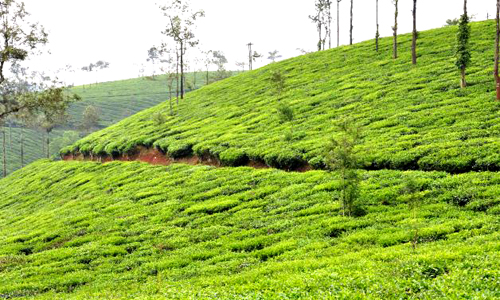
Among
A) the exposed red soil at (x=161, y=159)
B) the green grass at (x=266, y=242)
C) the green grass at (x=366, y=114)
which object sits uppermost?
the green grass at (x=366, y=114)

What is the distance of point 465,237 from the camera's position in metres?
14.8

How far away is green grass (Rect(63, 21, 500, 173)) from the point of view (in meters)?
25.7

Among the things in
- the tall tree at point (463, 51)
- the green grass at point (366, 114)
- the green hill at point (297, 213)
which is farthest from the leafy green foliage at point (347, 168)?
the tall tree at point (463, 51)

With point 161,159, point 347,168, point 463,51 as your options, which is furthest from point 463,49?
point 161,159

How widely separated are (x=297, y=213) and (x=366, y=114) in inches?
747

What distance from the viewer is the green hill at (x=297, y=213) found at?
43.0 ft

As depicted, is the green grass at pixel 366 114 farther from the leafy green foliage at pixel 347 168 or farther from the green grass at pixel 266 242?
the green grass at pixel 266 242

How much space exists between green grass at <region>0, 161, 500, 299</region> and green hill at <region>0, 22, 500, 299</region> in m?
0.08

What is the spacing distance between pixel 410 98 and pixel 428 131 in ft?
36.6

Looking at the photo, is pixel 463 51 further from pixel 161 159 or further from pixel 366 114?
pixel 161 159

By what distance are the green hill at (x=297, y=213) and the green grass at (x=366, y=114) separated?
21cm

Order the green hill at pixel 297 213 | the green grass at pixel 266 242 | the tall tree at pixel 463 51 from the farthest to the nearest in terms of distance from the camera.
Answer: the tall tree at pixel 463 51 < the green hill at pixel 297 213 < the green grass at pixel 266 242

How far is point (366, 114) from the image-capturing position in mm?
37094

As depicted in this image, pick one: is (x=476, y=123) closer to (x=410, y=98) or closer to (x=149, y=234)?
(x=410, y=98)
